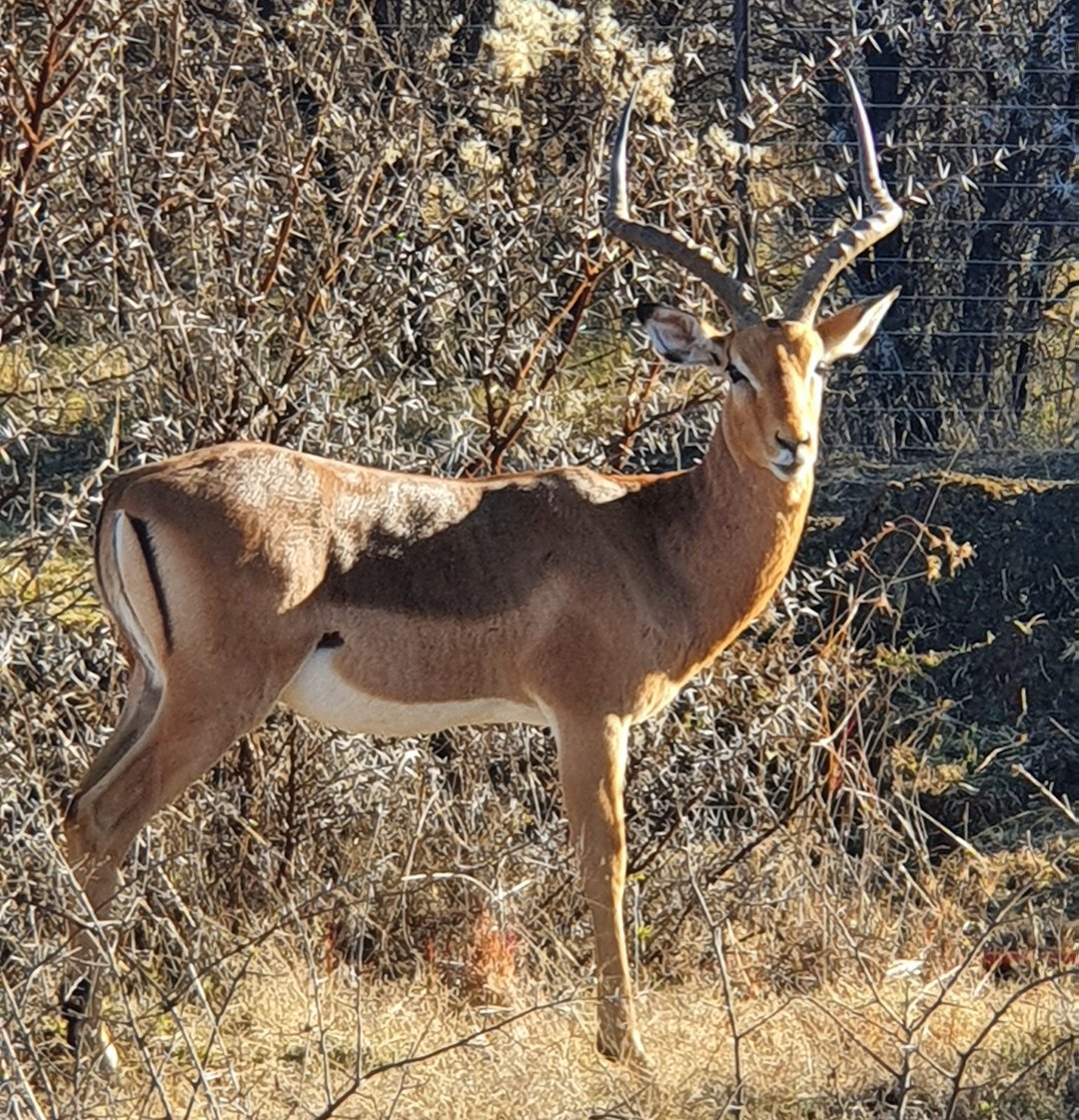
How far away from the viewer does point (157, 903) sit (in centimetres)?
664

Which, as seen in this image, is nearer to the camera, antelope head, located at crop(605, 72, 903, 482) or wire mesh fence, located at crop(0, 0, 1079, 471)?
antelope head, located at crop(605, 72, 903, 482)

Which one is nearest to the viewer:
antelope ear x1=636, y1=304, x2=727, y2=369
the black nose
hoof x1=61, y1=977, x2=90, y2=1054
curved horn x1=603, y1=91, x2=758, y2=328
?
hoof x1=61, y1=977, x2=90, y2=1054

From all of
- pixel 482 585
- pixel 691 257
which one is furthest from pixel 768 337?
pixel 482 585

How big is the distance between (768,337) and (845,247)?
15.7 inches

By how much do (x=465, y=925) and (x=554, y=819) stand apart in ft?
2.00

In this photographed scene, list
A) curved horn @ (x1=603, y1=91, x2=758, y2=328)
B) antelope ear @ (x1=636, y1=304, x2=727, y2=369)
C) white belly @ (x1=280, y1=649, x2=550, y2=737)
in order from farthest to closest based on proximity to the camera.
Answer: antelope ear @ (x1=636, y1=304, x2=727, y2=369)
curved horn @ (x1=603, y1=91, x2=758, y2=328)
white belly @ (x1=280, y1=649, x2=550, y2=737)

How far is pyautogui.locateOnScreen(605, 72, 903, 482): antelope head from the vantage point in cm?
604

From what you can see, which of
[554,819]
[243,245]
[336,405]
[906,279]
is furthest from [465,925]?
[906,279]

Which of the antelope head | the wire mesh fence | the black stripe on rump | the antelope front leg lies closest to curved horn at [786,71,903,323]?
the antelope head

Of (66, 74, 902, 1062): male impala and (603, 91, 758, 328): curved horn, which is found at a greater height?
(603, 91, 758, 328): curved horn

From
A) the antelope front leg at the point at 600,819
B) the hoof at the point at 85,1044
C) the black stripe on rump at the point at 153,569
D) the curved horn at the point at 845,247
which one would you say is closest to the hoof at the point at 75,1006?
the hoof at the point at 85,1044

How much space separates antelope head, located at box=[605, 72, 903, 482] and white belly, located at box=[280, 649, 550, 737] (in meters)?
0.99

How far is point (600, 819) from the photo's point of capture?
605 cm

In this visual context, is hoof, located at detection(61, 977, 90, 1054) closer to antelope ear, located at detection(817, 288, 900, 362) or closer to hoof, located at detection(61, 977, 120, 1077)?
hoof, located at detection(61, 977, 120, 1077)
